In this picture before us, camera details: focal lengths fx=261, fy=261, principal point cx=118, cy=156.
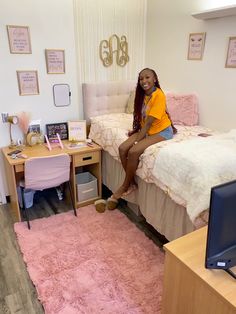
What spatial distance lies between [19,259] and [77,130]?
4.55 feet

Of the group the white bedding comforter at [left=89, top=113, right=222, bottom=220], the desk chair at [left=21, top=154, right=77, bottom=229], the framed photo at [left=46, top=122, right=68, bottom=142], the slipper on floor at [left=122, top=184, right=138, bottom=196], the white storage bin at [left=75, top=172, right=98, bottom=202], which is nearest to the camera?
the white bedding comforter at [left=89, top=113, right=222, bottom=220]

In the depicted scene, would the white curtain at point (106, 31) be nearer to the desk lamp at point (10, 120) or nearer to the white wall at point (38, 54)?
the white wall at point (38, 54)

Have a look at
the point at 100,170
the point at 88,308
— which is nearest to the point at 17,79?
the point at 100,170

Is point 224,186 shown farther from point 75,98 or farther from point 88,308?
point 75,98

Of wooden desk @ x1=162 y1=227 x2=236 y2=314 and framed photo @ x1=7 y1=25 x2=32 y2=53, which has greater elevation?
framed photo @ x1=7 y1=25 x2=32 y2=53

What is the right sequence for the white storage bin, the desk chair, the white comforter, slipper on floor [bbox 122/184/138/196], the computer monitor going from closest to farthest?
the computer monitor → the white comforter → the desk chair → slipper on floor [bbox 122/184/138/196] → the white storage bin

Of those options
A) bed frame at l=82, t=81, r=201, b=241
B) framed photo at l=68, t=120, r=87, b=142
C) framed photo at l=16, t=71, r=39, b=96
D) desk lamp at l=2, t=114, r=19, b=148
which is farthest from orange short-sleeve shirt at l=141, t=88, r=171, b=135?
desk lamp at l=2, t=114, r=19, b=148

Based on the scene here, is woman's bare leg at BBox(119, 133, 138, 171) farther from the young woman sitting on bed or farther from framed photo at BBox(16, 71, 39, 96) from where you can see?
framed photo at BBox(16, 71, 39, 96)

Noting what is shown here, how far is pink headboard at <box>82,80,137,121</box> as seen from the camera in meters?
2.90

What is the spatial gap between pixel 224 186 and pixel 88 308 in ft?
3.90

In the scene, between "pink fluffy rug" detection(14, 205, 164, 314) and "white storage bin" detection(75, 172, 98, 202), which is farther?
"white storage bin" detection(75, 172, 98, 202)

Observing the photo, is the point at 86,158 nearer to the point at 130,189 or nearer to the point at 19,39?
the point at 130,189

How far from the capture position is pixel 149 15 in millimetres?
3123

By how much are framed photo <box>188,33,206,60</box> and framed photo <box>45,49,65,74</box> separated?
1307 millimetres
